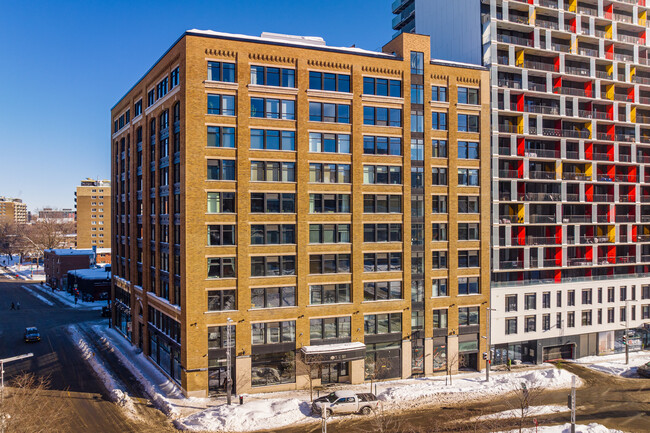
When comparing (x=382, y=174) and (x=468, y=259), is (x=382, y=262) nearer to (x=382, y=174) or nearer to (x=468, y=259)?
(x=382, y=174)

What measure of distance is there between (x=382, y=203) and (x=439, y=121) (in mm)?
10215

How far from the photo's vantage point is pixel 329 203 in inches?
1655

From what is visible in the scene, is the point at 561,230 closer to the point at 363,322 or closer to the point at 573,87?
the point at 573,87

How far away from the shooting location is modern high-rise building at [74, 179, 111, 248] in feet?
468

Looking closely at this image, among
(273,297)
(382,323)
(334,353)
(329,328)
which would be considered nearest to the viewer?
(334,353)

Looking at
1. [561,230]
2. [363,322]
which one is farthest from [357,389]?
[561,230]

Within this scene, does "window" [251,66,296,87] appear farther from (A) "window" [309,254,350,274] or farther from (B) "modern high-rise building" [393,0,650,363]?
(B) "modern high-rise building" [393,0,650,363]

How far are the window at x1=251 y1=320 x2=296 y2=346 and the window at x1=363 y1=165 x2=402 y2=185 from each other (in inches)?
576

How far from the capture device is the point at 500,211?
49906mm

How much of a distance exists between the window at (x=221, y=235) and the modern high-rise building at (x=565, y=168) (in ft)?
86.5

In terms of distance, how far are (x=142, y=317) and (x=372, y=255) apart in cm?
2592

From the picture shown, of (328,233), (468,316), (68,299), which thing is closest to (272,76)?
(328,233)

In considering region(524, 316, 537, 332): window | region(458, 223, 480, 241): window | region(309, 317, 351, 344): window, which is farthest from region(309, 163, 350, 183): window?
region(524, 316, 537, 332): window

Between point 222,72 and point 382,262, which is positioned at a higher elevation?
point 222,72
